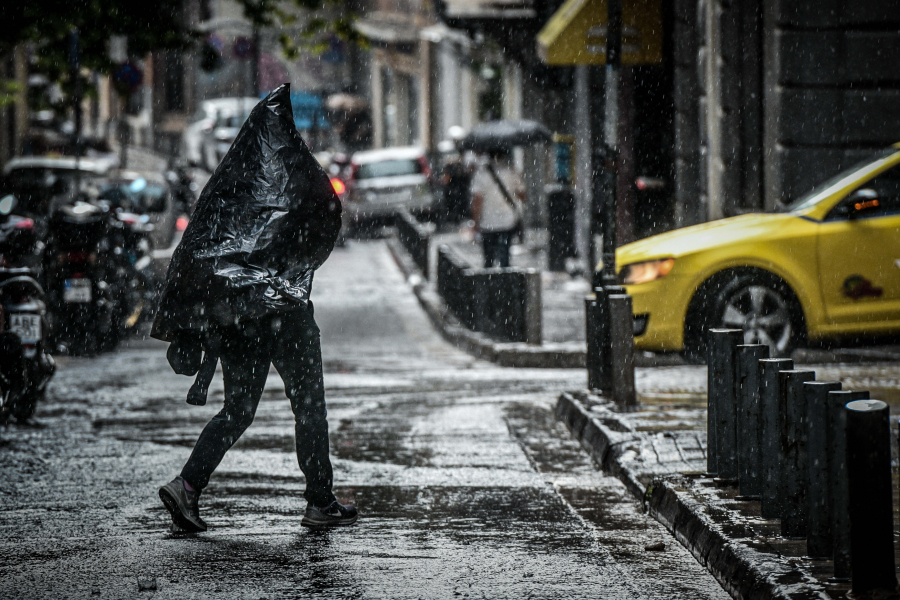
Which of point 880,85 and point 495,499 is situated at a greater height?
point 880,85

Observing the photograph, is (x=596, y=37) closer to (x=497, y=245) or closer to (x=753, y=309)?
(x=497, y=245)

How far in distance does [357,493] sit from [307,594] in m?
1.96

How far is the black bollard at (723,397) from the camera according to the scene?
Result: 6.39 metres

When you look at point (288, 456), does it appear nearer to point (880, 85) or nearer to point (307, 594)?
point (307, 594)

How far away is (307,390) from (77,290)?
25.9 ft

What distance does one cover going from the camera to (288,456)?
802 centimetres

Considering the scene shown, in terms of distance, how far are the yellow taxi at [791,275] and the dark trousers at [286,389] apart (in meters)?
5.09

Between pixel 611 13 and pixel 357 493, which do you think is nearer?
pixel 357 493

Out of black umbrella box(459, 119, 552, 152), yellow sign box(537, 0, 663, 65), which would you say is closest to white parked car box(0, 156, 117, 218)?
yellow sign box(537, 0, 663, 65)

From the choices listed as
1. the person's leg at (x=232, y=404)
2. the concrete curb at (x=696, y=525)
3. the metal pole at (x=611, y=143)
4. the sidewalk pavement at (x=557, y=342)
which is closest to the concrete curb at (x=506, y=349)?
the sidewalk pavement at (x=557, y=342)

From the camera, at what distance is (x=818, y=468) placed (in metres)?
Result: 4.91

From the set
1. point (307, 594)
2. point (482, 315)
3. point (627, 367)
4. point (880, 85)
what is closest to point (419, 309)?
point (482, 315)

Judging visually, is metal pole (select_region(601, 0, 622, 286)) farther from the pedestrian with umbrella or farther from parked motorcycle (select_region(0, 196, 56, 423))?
the pedestrian with umbrella

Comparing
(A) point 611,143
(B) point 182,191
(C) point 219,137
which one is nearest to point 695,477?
(A) point 611,143
